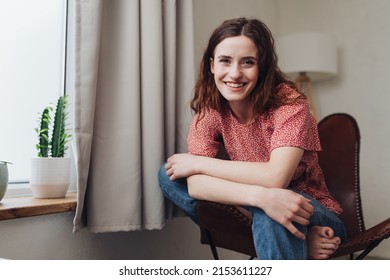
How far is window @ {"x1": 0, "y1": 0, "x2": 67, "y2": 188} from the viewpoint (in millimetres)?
1227

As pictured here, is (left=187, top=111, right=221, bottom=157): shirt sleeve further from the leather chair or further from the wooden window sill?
the wooden window sill

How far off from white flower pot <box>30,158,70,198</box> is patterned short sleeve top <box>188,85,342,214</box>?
1.30 feet

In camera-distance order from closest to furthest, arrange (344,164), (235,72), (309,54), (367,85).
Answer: (235,72) → (344,164) → (309,54) → (367,85)

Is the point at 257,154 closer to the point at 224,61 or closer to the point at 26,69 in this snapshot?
the point at 224,61

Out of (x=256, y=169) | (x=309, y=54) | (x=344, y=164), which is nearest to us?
(x=256, y=169)

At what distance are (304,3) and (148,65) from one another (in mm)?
1531

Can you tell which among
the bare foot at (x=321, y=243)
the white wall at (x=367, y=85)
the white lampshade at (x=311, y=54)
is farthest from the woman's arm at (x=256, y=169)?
the white wall at (x=367, y=85)

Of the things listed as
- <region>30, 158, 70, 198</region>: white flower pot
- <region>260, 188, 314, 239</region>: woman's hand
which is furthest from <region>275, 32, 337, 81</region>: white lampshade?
<region>30, 158, 70, 198</region>: white flower pot

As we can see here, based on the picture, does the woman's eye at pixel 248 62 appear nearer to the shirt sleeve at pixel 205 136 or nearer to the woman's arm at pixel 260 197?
the shirt sleeve at pixel 205 136

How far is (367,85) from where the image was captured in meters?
2.12

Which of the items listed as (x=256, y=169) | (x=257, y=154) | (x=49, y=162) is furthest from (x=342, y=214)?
(x=49, y=162)

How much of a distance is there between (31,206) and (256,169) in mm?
591
